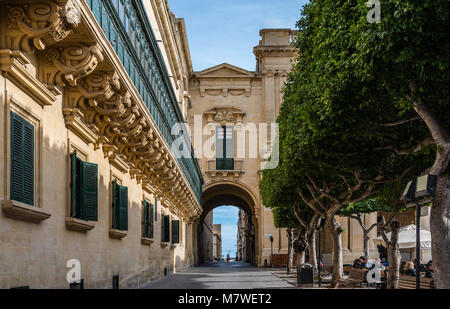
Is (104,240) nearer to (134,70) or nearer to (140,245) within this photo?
(134,70)

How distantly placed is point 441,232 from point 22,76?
7.44 m

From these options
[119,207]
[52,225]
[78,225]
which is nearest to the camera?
[52,225]

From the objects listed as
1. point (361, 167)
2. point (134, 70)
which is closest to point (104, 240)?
point (134, 70)

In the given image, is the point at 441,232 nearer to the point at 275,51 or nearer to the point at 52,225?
the point at 52,225

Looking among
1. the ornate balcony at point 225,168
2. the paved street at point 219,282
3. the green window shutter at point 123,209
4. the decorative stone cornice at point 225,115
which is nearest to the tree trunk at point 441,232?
the green window shutter at point 123,209

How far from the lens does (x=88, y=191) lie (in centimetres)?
1299

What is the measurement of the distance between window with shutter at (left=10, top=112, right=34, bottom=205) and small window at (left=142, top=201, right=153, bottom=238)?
13.9 metres

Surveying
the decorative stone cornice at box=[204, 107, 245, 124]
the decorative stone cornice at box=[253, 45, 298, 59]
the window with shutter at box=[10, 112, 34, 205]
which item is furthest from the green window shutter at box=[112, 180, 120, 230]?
the decorative stone cornice at box=[253, 45, 298, 59]

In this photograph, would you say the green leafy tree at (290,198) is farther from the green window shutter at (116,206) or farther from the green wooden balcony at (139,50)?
the green window shutter at (116,206)

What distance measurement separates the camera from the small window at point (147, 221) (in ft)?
77.6

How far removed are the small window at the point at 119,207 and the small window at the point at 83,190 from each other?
3982 millimetres

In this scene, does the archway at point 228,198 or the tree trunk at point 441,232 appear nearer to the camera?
the tree trunk at point 441,232

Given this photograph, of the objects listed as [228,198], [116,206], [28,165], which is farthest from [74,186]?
[228,198]
